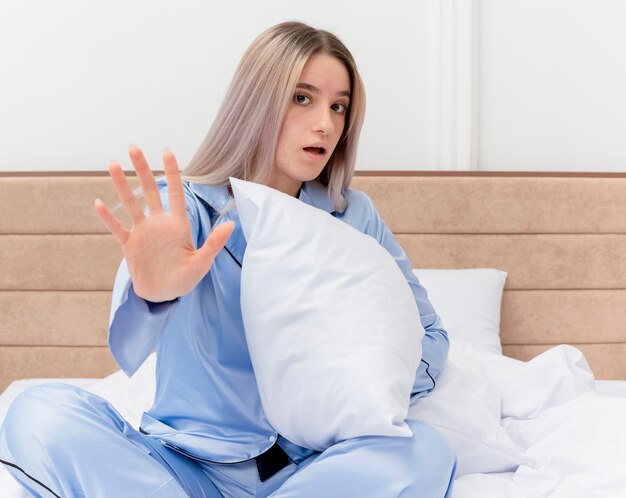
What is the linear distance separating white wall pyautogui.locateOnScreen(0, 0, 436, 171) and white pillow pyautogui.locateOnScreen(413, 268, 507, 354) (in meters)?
0.44

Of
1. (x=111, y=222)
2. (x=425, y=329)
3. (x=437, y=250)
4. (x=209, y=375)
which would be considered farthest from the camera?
(x=437, y=250)

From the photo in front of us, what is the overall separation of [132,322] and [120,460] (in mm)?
192

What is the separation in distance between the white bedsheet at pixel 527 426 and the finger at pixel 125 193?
52 cm

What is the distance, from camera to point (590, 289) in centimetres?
228

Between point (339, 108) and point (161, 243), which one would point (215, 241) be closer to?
point (161, 243)

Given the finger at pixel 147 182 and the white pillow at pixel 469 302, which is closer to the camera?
the finger at pixel 147 182

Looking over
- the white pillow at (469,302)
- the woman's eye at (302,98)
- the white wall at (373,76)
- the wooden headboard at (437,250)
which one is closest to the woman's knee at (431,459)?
the woman's eye at (302,98)

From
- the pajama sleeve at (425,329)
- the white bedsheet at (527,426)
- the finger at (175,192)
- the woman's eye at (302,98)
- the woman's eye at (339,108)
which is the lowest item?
the white bedsheet at (527,426)

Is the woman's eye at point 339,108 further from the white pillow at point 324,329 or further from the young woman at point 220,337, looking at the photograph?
the white pillow at point 324,329

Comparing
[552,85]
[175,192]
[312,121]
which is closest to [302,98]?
[312,121]

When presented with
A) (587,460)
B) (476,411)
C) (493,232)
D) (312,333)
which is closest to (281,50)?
(312,333)

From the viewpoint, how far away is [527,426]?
1492mm

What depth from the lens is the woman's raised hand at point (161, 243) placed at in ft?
3.33

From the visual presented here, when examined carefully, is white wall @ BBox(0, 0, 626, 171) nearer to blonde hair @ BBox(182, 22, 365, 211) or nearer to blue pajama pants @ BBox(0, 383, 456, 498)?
blonde hair @ BBox(182, 22, 365, 211)
